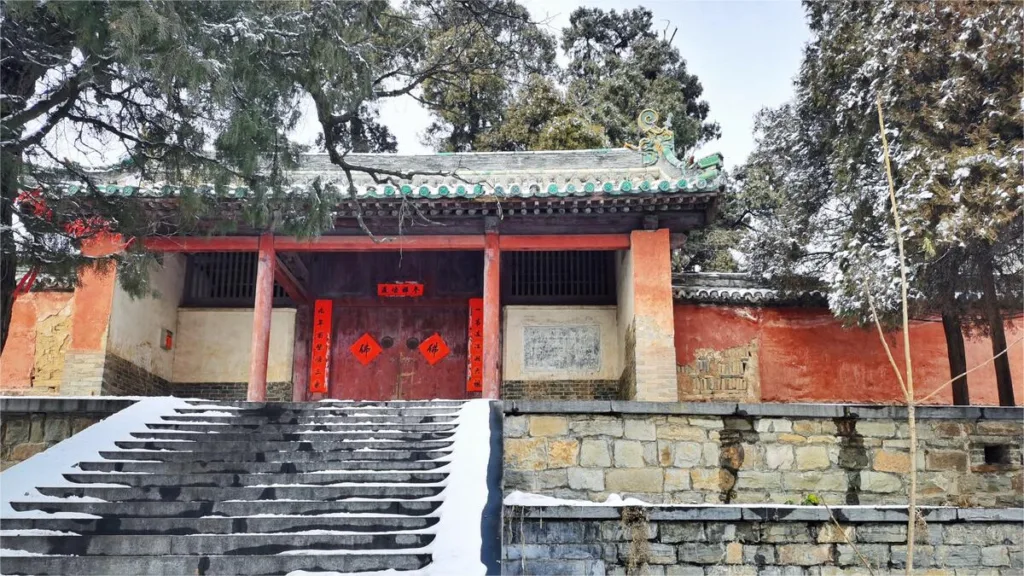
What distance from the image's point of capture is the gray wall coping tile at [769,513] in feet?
18.9

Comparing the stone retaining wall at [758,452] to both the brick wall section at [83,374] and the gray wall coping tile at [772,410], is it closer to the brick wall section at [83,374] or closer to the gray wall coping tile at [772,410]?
the gray wall coping tile at [772,410]

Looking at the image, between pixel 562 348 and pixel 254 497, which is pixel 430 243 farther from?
pixel 254 497

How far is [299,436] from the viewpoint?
7172mm

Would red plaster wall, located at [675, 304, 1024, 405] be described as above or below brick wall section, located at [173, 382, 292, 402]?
above

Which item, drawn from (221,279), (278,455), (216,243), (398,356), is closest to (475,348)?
(398,356)

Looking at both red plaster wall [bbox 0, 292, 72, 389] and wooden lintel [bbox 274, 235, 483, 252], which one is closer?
wooden lintel [bbox 274, 235, 483, 252]

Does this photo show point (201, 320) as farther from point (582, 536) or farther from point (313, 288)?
point (582, 536)

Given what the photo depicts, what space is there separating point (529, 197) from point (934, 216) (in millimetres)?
4184

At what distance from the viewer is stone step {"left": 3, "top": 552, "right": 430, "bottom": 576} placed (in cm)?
512

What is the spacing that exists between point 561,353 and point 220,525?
6.52 m

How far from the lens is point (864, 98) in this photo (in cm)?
964

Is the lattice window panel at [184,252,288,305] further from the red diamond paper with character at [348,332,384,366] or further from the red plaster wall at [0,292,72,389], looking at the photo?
the red plaster wall at [0,292,72,389]

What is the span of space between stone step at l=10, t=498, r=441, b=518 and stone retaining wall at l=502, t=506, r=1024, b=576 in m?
0.74

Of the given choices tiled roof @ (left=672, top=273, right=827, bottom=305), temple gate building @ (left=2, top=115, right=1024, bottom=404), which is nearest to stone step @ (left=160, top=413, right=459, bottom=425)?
temple gate building @ (left=2, top=115, right=1024, bottom=404)
